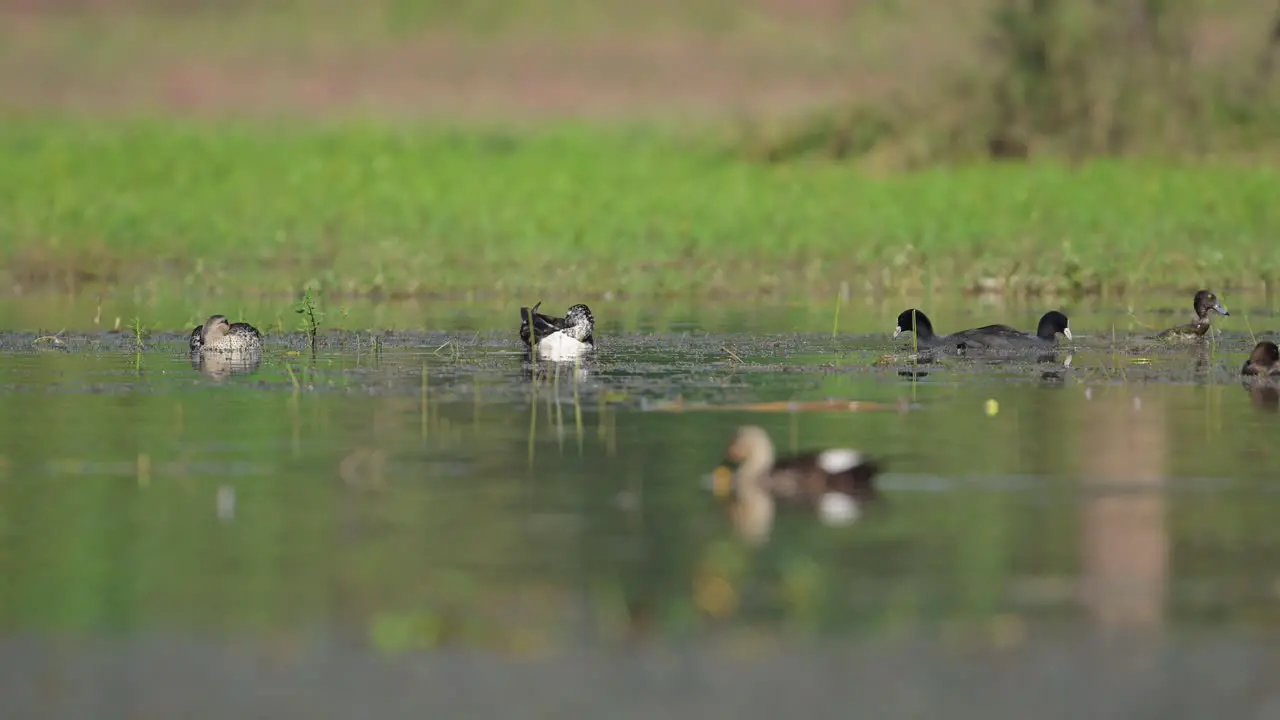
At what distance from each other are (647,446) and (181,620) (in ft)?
15.4

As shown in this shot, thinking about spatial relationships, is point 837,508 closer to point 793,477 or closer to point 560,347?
point 793,477

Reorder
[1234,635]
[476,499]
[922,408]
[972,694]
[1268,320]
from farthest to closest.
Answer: [1268,320], [922,408], [476,499], [1234,635], [972,694]

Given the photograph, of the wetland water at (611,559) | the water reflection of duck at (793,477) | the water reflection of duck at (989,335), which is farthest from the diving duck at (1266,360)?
the water reflection of duck at (793,477)

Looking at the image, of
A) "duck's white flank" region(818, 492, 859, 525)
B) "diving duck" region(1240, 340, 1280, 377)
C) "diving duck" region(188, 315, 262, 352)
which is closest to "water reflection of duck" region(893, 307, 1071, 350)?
"diving duck" region(1240, 340, 1280, 377)

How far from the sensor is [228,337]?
58.2ft

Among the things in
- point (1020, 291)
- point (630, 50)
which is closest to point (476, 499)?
point (1020, 291)

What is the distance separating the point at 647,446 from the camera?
12.3 metres

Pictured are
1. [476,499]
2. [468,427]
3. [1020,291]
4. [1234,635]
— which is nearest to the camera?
[1234,635]

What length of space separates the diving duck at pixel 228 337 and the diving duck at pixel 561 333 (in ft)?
6.73

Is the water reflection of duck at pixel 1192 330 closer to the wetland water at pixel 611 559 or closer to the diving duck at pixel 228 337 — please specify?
Result: the wetland water at pixel 611 559

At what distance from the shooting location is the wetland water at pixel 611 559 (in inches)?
279

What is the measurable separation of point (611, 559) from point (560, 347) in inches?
342

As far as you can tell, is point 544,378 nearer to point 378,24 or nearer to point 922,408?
point 922,408

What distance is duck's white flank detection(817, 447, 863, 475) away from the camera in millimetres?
10586
